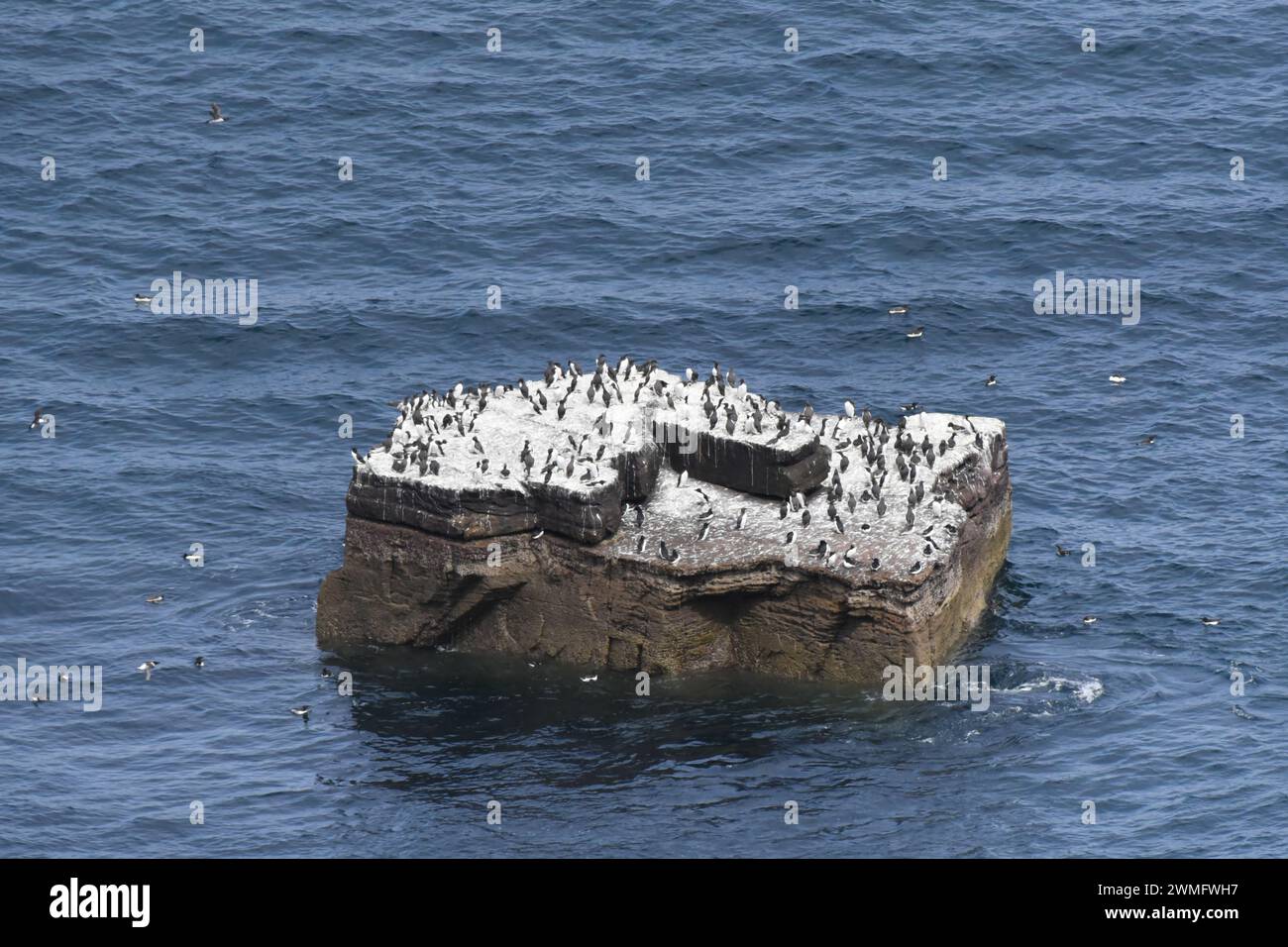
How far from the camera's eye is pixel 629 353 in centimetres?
8444

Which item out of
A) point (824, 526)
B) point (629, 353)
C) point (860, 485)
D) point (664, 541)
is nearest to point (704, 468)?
point (664, 541)

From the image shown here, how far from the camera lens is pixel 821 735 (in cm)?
6034

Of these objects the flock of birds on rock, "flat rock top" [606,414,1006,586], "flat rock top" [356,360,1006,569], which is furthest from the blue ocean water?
the flock of birds on rock

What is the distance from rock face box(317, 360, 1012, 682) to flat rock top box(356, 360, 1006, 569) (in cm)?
7

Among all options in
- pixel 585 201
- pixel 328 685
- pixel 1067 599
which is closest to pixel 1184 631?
pixel 1067 599

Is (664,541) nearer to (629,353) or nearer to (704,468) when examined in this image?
(704,468)

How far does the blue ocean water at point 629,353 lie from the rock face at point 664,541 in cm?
122

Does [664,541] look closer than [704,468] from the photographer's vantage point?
Yes

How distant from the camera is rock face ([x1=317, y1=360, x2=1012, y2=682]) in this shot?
6203cm

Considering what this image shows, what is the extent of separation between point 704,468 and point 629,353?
19896mm

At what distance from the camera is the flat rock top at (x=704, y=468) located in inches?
2450

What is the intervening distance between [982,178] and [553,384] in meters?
35.2

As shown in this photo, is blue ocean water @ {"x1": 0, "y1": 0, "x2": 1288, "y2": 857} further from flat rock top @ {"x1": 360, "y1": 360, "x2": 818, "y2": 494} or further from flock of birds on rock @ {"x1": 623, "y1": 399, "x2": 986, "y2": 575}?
flat rock top @ {"x1": 360, "y1": 360, "x2": 818, "y2": 494}

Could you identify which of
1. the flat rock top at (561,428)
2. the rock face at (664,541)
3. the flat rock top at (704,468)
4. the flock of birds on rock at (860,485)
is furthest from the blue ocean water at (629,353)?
the flat rock top at (561,428)
